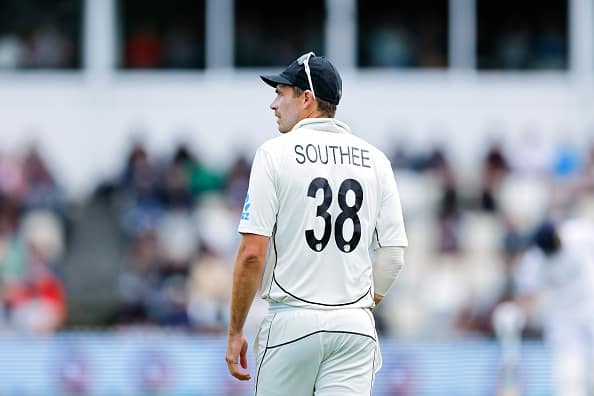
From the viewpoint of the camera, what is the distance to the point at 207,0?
64.2 ft

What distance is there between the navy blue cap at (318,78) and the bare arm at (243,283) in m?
0.62

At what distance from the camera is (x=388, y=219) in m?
5.67

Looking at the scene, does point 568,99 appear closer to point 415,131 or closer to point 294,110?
point 415,131

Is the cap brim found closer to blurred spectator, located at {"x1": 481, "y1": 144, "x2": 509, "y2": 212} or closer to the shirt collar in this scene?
the shirt collar

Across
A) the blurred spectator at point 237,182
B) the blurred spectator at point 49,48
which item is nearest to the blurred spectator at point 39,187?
the blurred spectator at point 237,182

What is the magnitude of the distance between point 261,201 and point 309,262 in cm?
29

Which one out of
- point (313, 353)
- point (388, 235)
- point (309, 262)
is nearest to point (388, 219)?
point (388, 235)

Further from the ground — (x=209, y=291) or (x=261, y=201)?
(x=261, y=201)

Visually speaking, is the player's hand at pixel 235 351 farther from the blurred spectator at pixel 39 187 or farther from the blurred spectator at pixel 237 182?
the blurred spectator at pixel 39 187

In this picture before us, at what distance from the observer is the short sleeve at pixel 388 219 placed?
567 centimetres

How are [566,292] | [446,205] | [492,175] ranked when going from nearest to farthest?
[566,292] < [446,205] < [492,175]

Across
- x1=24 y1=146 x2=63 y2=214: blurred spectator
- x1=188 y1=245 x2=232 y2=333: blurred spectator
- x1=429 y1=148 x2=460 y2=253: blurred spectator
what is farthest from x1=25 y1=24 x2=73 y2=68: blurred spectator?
x1=429 y1=148 x2=460 y2=253: blurred spectator

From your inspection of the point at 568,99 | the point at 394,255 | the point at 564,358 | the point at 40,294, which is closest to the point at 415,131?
the point at 568,99

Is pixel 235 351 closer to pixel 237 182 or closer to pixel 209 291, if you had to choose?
pixel 209 291
